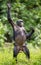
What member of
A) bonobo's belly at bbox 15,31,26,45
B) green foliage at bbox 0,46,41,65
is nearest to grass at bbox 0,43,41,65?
green foliage at bbox 0,46,41,65

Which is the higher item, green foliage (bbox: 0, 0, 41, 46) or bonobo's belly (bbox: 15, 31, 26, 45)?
bonobo's belly (bbox: 15, 31, 26, 45)

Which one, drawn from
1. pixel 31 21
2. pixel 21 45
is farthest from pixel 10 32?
pixel 21 45

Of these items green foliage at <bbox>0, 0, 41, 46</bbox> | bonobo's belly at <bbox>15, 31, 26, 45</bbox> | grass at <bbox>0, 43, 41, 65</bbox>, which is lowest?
green foliage at <bbox>0, 0, 41, 46</bbox>

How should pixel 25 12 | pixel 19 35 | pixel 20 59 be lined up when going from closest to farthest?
pixel 19 35 < pixel 20 59 < pixel 25 12

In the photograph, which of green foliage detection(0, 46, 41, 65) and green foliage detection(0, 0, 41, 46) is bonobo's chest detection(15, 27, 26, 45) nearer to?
green foliage detection(0, 46, 41, 65)

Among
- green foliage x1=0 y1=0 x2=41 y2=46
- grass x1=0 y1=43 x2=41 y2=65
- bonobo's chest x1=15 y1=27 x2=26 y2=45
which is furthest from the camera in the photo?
green foliage x1=0 y1=0 x2=41 y2=46

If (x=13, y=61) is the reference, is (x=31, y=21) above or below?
below

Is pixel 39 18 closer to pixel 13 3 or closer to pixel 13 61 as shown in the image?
pixel 13 3

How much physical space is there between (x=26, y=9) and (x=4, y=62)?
7373 millimetres

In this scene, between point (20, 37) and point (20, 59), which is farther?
point (20, 59)

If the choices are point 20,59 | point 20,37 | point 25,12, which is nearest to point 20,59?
point 20,59

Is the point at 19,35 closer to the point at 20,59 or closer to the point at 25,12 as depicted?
the point at 20,59

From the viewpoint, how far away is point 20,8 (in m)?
14.2

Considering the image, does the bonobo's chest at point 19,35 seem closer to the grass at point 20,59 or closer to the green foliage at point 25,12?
the grass at point 20,59
